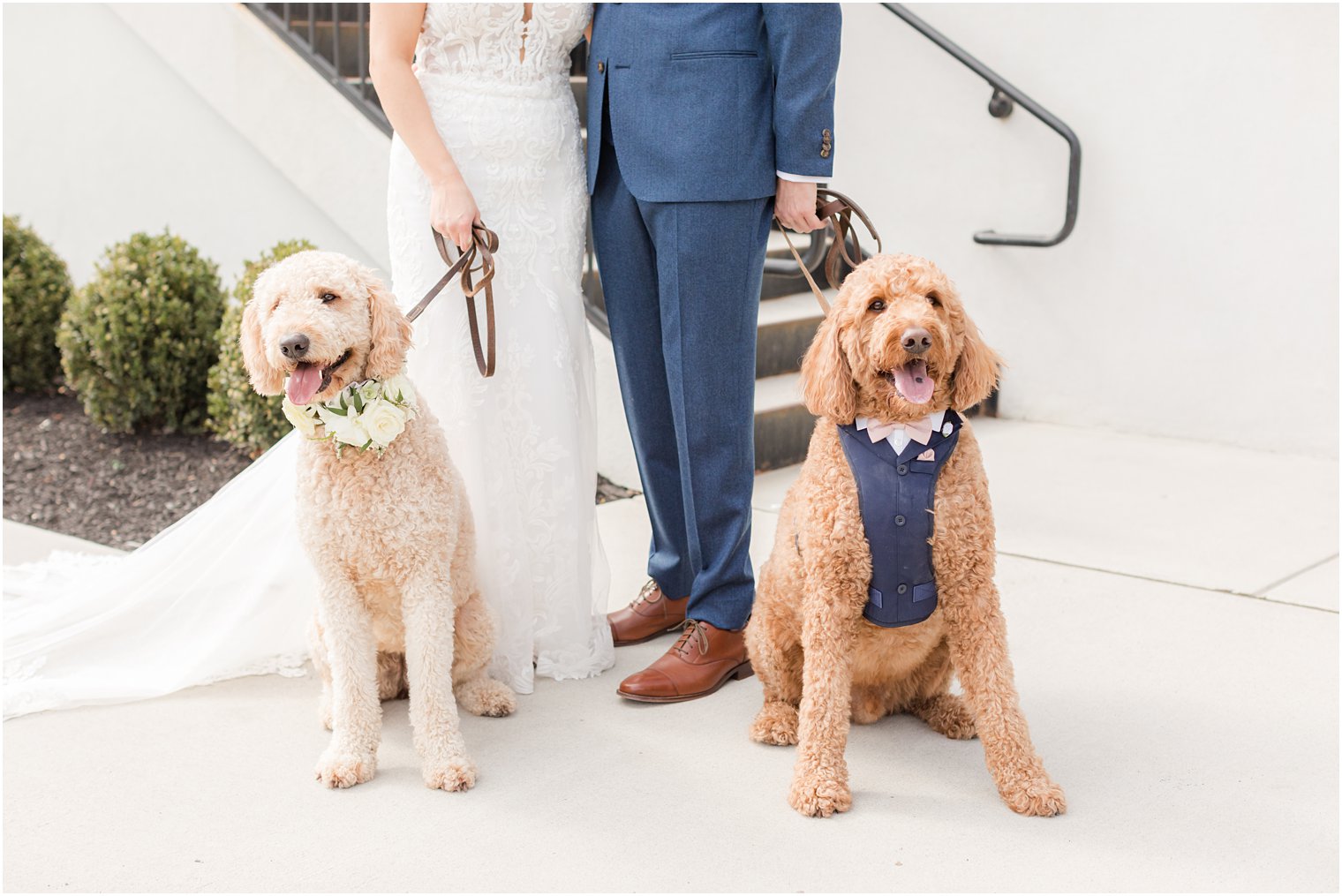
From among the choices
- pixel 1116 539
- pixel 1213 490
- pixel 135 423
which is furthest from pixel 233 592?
pixel 1213 490

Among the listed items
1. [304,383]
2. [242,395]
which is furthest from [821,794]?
[242,395]

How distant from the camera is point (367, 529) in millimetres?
2557

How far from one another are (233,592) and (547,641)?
87 cm

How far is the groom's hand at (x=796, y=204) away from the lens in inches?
113

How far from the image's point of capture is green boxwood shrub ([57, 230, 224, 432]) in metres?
4.95

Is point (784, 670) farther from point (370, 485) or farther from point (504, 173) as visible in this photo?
point (504, 173)

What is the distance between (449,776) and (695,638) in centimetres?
78

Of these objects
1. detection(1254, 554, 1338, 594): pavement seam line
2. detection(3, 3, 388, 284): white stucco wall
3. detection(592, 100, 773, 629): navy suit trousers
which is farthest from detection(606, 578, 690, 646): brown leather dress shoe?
detection(3, 3, 388, 284): white stucco wall

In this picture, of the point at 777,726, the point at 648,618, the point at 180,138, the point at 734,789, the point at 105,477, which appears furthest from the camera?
the point at 180,138

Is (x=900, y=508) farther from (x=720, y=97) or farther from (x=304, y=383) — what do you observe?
(x=304, y=383)

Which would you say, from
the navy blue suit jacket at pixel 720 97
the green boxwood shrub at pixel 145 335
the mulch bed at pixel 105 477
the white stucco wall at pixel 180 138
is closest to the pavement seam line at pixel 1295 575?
the navy blue suit jacket at pixel 720 97

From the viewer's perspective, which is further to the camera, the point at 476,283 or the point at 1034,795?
the point at 476,283

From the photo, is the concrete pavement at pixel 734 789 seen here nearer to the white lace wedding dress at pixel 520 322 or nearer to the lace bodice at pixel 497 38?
the white lace wedding dress at pixel 520 322

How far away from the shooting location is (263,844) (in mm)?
2365
